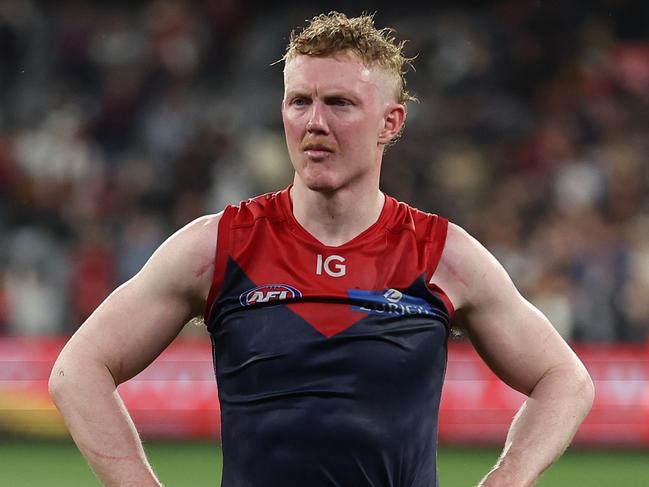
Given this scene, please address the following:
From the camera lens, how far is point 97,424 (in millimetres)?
3631

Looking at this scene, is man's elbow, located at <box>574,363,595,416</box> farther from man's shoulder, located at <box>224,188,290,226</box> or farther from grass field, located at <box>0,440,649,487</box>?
grass field, located at <box>0,440,649,487</box>

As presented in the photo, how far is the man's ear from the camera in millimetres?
3818

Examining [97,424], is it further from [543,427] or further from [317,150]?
[543,427]

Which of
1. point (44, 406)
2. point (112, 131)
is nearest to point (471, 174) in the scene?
point (112, 131)

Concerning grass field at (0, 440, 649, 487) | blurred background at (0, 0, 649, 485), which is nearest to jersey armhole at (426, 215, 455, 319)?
grass field at (0, 440, 649, 487)

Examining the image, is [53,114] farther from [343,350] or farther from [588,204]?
[343,350]

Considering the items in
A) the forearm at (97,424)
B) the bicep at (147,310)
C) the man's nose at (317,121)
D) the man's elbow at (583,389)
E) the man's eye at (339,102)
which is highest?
the man's eye at (339,102)

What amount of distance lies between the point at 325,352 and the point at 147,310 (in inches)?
19.3

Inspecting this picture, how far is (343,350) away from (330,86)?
2.26ft

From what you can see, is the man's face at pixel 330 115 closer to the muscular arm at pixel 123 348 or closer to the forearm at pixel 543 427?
the muscular arm at pixel 123 348

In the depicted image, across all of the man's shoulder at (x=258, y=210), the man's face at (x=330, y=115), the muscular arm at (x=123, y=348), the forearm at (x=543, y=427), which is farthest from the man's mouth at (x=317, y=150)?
the forearm at (x=543, y=427)

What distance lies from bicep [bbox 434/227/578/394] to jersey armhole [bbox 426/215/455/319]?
0.02 m

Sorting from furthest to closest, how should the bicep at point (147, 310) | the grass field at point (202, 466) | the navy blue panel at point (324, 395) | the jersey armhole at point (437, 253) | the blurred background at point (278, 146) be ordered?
the blurred background at point (278, 146)
the grass field at point (202, 466)
the jersey armhole at point (437, 253)
the bicep at point (147, 310)
the navy blue panel at point (324, 395)

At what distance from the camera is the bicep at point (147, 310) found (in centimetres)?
367
